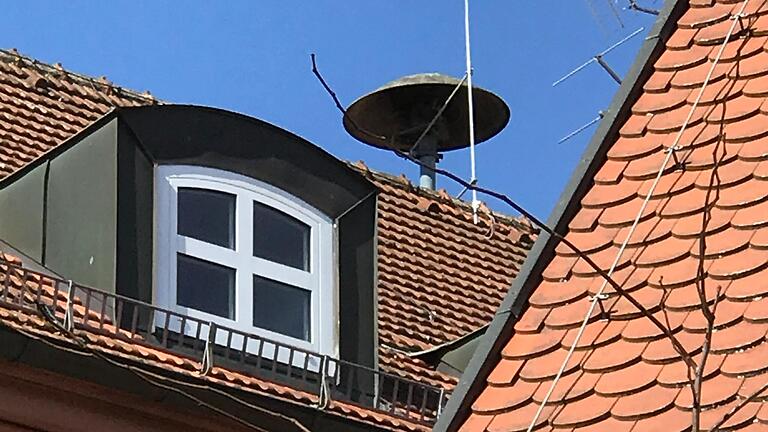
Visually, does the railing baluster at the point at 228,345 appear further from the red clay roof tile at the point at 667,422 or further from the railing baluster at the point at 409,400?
the red clay roof tile at the point at 667,422

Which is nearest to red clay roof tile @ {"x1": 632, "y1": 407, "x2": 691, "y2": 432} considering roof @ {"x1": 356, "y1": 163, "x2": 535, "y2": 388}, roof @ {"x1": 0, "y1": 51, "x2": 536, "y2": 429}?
roof @ {"x1": 0, "y1": 51, "x2": 536, "y2": 429}

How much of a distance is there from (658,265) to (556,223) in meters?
0.58

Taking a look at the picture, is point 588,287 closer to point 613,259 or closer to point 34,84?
point 613,259

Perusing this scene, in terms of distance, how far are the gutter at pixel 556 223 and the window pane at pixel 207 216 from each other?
303cm

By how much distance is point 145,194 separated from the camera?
30.1 ft

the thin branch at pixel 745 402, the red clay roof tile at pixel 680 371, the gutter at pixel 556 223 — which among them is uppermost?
the gutter at pixel 556 223

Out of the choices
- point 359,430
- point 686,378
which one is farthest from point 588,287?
point 359,430

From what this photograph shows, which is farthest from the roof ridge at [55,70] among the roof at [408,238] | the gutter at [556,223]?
the gutter at [556,223]

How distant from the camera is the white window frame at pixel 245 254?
911 cm

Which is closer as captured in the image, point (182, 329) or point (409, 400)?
point (182, 329)

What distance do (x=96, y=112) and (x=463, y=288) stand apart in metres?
2.57

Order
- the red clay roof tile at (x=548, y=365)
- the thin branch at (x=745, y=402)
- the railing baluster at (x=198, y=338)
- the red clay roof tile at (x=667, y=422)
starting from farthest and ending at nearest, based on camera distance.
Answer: the railing baluster at (x=198, y=338) → the red clay roof tile at (x=548, y=365) → the red clay roof tile at (x=667, y=422) → the thin branch at (x=745, y=402)

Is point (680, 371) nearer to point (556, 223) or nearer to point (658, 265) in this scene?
point (658, 265)

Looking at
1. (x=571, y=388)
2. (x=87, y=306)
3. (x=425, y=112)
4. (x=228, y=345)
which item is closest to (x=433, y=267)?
(x=425, y=112)
